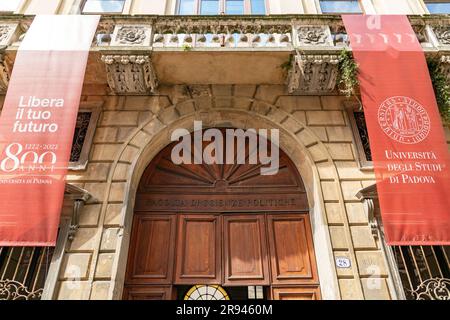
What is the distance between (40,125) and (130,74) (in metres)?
2.06

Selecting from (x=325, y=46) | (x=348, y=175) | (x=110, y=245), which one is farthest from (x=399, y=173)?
(x=110, y=245)

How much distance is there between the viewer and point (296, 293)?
5.42 metres

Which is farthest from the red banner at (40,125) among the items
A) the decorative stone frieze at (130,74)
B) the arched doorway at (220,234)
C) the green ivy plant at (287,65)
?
the green ivy plant at (287,65)

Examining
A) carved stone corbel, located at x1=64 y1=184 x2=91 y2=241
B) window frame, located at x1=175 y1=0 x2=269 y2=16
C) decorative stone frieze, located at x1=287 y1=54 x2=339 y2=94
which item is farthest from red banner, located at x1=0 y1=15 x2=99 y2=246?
decorative stone frieze, located at x1=287 y1=54 x2=339 y2=94

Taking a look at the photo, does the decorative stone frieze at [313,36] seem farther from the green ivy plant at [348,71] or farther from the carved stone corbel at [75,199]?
the carved stone corbel at [75,199]

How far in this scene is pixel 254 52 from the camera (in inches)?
249

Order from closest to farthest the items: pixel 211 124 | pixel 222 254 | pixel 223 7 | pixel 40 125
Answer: pixel 40 125 < pixel 222 254 < pixel 211 124 < pixel 223 7

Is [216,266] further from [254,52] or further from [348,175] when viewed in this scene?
[254,52]

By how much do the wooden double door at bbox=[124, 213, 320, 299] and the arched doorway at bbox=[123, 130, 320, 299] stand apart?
17 mm

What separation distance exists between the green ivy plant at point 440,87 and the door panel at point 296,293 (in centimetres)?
442

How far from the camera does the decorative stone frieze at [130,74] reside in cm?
622

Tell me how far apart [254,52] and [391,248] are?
14.8ft

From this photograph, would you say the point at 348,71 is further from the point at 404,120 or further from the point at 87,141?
the point at 87,141

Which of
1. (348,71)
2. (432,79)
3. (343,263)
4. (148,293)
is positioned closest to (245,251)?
(343,263)
